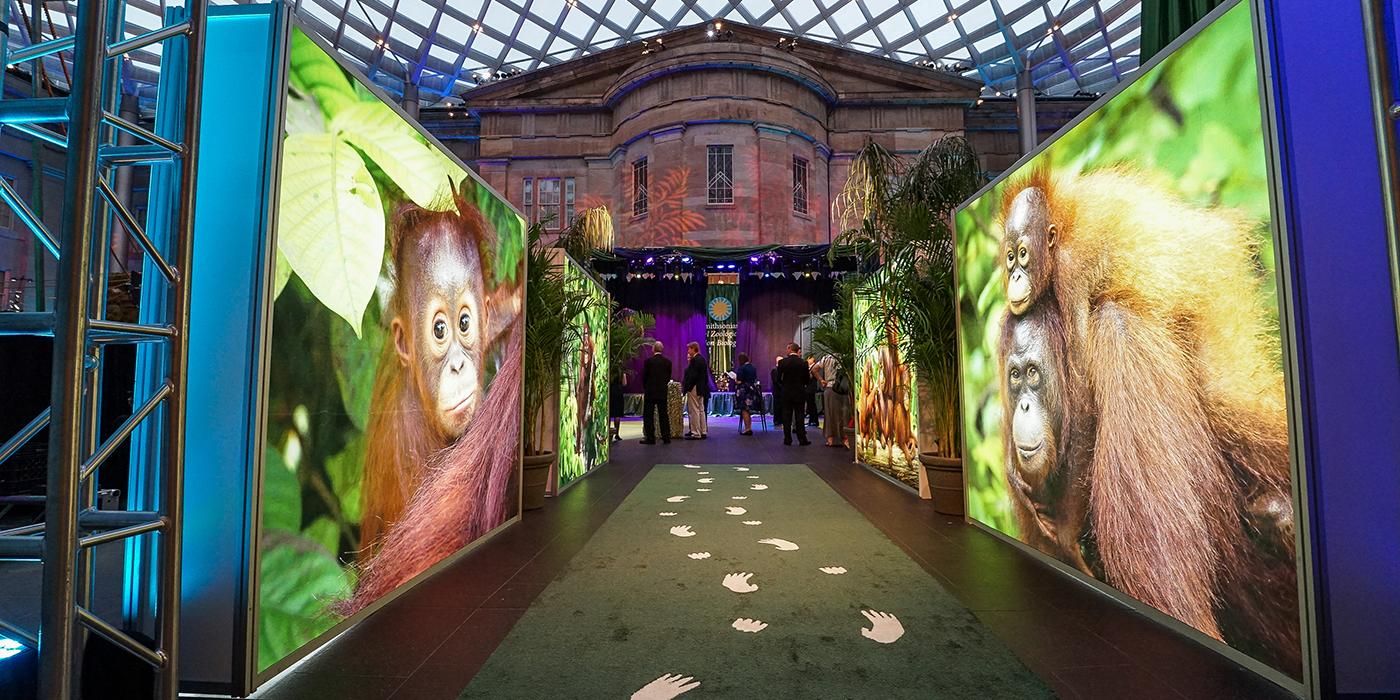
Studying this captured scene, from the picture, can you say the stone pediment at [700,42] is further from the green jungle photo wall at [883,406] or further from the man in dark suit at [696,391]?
the green jungle photo wall at [883,406]

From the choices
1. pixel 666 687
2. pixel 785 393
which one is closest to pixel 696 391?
pixel 785 393

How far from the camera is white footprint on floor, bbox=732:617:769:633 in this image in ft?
6.97

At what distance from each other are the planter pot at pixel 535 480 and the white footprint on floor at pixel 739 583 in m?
1.85

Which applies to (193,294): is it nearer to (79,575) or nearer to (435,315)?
(79,575)

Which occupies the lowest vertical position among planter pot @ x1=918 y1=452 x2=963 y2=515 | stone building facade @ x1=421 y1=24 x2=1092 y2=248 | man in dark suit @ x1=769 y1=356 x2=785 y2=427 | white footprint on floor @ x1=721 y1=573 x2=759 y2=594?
white footprint on floor @ x1=721 y1=573 x2=759 y2=594

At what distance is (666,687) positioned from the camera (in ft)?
5.58

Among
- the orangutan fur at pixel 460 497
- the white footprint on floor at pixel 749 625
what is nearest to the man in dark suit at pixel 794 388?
the orangutan fur at pixel 460 497

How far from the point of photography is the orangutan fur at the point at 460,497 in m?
2.28

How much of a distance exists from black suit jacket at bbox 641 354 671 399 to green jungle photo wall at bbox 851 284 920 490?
2963 mm

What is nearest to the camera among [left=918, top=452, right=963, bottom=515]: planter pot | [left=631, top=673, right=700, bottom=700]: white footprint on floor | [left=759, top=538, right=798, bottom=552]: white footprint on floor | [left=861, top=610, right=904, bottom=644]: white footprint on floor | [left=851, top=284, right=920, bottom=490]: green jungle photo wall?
[left=631, top=673, right=700, bottom=700]: white footprint on floor

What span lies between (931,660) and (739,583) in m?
0.93

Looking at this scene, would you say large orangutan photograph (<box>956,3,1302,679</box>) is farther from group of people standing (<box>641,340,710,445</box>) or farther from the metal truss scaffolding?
group of people standing (<box>641,340,710,445</box>)

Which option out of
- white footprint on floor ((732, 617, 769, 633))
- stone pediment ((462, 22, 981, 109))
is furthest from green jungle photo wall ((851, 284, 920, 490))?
stone pediment ((462, 22, 981, 109))

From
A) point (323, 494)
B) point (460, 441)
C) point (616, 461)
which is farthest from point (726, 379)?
point (323, 494)
